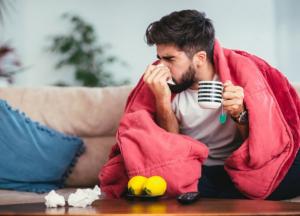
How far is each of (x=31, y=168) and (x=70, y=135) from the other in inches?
9.2

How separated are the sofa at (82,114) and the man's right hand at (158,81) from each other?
1.49ft

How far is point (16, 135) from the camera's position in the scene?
2.11 meters

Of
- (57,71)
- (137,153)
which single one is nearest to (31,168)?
(137,153)

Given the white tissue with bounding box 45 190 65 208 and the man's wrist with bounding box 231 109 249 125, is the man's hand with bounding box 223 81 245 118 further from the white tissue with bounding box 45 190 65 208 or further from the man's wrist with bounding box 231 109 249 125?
the white tissue with bounding box 45 190 65 208

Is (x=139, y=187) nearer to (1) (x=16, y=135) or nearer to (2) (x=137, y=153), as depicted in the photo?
(2) (x=137, y=153)

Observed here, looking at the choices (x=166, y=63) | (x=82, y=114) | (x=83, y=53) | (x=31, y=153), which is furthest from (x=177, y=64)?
(x=83, y=53)

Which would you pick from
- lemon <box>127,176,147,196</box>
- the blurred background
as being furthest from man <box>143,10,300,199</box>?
the blurred background

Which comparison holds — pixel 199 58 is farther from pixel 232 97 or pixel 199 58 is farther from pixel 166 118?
pixel 232 97

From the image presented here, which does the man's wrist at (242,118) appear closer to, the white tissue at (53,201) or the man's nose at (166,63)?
the man's nose at (166,63)

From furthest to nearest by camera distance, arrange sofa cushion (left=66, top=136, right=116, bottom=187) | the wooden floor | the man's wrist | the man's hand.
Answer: sofa cushion (left=66, top=136, right=116, bottom=187)
the man's wrist
the man's hand
the wooden floor

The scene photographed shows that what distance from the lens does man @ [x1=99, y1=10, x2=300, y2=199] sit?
1.68 metres

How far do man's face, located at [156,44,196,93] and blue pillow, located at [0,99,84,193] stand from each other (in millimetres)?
573

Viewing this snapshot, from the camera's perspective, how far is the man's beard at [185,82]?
188 centimetres

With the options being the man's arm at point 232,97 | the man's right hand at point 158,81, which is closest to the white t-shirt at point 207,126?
the man's right hand at point 158,81
